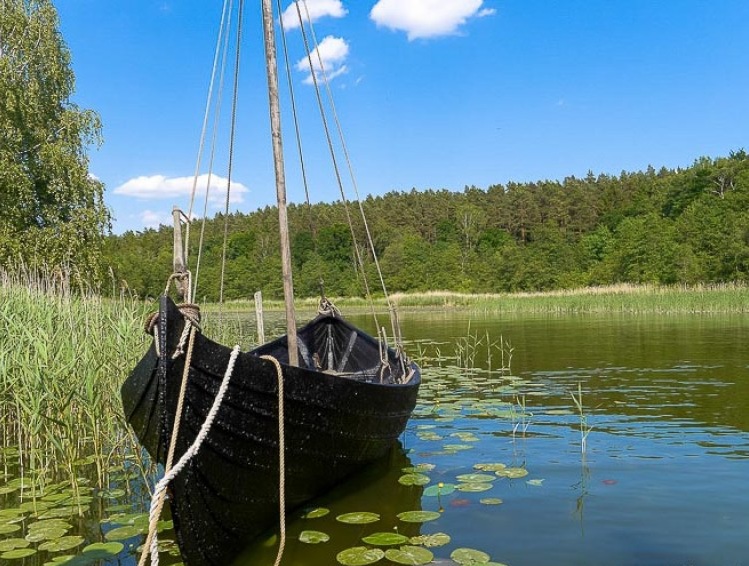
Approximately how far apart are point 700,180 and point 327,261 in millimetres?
33883

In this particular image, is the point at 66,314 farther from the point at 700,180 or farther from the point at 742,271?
the point at 700,180

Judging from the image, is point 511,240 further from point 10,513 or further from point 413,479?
point 10,513

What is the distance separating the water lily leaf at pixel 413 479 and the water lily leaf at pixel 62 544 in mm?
2370

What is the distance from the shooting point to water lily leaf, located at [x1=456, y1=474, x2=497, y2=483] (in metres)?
4.94

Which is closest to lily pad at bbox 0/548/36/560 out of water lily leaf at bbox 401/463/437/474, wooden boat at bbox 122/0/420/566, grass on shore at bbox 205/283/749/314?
wooden boat at bbox 122/0/420/566

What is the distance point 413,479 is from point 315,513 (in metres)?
1.03

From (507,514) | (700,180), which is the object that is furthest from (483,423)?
(700,180)

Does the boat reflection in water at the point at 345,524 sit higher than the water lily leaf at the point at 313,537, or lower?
lower

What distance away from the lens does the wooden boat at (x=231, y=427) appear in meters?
3.06

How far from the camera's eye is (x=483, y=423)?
7043 mm

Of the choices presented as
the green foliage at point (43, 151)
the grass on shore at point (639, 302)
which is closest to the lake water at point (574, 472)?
the grass on shore at point (639, 302)

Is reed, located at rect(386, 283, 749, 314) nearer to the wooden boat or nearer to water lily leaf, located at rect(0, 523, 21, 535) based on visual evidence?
the wooden boat

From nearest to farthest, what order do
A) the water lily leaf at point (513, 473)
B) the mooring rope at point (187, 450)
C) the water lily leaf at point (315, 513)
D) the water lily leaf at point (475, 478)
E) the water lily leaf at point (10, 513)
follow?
the mooring rope at point (187, 450)
the water lily leaf at point (10, 513)
the water lily leaf at point (315, 513)
the water lily leaf at point (475, 478)
the water lily leaf at point (513, 473)

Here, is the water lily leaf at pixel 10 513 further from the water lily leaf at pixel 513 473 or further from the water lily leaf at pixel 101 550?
the water lily leaf at pixel 513 473
